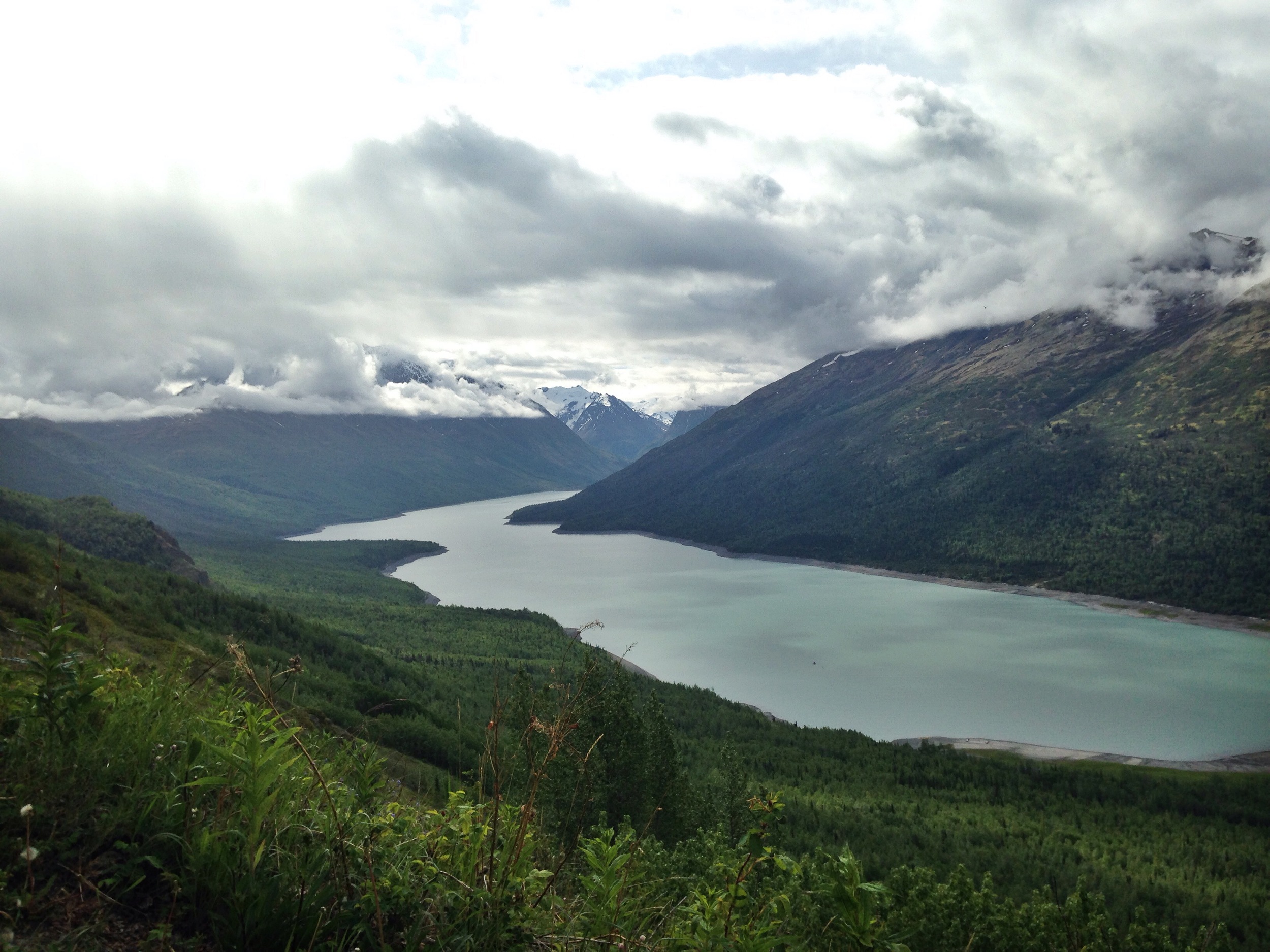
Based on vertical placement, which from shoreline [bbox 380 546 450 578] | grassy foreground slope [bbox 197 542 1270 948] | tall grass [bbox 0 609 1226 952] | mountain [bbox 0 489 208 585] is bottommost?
shoreline [bbox 380 546 450 578]

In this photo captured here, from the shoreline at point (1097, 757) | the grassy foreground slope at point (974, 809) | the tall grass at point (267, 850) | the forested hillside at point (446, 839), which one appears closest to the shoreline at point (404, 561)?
the grassy foreground slope at point (974, 809)

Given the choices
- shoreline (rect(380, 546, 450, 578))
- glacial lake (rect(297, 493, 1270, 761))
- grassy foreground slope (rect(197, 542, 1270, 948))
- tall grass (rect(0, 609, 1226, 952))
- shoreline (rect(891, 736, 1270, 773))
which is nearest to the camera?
tall grass (rect(0, 609, 1226, 952))

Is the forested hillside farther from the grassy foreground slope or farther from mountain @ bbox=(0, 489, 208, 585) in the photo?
mountain @ bbox=(0, 489, 208, 585)

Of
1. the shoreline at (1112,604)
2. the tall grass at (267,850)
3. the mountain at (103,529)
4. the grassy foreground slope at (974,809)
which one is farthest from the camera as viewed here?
the shoreline at (1112,604)

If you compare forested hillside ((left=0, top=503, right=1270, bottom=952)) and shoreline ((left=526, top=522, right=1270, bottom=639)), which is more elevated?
forested hillside ((left=0, top=503, right=1270, bottom=952))

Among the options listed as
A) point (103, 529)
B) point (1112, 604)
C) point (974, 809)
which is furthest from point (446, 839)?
point (1112, 604)

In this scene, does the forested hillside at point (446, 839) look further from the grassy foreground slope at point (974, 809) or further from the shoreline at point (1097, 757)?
the shoreline at point (1097, 757)

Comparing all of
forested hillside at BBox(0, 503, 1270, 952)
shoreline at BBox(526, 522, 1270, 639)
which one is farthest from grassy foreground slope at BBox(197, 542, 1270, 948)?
shoreline at BBox(526, 522, 1270, 639)
